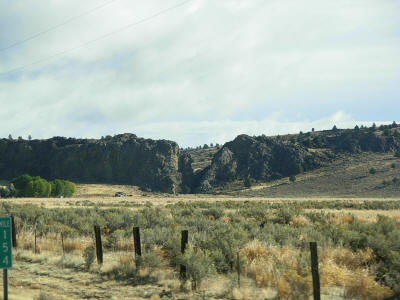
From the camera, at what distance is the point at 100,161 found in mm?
145375

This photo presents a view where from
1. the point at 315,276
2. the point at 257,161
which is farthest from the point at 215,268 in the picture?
the point at 257,161

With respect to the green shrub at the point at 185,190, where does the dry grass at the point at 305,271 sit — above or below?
above

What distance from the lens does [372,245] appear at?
495 inches

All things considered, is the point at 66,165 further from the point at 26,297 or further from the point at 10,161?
the point at 26,297

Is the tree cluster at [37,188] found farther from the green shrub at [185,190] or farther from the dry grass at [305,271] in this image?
the dry grass at [305,271]

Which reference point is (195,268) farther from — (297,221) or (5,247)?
(297,221)

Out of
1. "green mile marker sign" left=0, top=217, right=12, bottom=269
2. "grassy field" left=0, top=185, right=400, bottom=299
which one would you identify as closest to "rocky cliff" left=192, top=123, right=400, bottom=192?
"grassy field" left=0, top=185, right=400, bottom=299

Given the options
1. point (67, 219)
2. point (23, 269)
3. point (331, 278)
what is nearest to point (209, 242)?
point (331, 278)

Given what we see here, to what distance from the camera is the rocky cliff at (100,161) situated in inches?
5566

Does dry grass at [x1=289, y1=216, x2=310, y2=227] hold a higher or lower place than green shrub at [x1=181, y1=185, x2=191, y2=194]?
higher

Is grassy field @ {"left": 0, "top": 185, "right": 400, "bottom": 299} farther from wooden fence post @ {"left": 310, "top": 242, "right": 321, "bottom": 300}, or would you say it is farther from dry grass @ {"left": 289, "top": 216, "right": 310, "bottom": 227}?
dry grass @ {"left": 289, "top": 216, "right": 310, "bottom": 227}

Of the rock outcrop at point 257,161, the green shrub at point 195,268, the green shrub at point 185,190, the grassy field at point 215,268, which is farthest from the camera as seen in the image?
the rock outcrop at point 257,161

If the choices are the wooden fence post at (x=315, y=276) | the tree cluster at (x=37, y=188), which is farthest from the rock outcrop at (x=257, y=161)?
the wooden fence post at (x=315, y=276)

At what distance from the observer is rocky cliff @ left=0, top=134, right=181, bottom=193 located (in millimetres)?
141375
